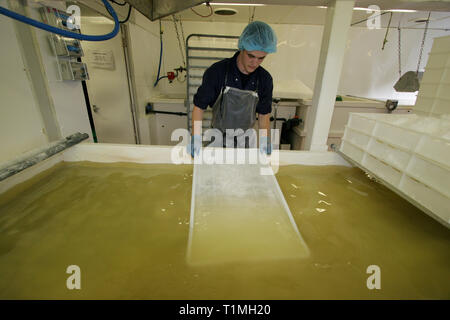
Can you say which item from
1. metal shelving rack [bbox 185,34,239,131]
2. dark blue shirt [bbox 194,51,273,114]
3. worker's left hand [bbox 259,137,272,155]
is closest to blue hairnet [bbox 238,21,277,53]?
dark blue shirt [bbox 194,51,273,114]

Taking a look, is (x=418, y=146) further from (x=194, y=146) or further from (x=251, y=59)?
(x=194, y=146)

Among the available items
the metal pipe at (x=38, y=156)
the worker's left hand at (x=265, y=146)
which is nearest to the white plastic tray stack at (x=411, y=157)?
the worker's left hand at (x=265, y=146)

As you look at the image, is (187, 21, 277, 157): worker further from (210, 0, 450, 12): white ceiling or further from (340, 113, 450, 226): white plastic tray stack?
(340, 113, 450, 226): white plastic tray stack

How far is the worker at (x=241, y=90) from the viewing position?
149cm

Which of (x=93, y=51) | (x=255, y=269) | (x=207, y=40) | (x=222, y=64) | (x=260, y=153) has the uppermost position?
(x=207, y=40)

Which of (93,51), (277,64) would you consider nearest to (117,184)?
(93,51)

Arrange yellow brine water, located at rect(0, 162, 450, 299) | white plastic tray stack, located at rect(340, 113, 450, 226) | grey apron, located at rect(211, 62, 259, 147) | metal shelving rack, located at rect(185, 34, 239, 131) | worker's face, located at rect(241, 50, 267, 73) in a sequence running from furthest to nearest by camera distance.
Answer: metal shelving rack, located at rect(185, 34, 239, 131) < grey apron, located at rect(211, 62, 259, 147) < worker's face, located at rect(241, 50, 267, 73) < white plastic tray stack, located at rect(340, 113, 450, 226) < yellow brine water, located at rect(0, 162, 450, 299)

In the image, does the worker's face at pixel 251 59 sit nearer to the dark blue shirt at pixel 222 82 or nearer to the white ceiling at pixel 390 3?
the dark blue shirt at pixel 222 82

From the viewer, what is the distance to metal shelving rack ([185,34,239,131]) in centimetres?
282

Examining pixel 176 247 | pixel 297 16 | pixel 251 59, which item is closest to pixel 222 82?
pixel 251 59

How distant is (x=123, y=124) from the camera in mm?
3082

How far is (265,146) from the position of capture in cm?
171

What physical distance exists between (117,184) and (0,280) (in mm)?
689

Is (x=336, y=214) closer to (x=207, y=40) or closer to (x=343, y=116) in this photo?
(x=343, y=116)
